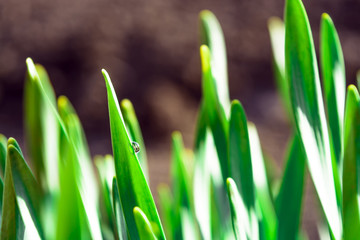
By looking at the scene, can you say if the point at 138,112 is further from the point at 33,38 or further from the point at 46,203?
the point at 46,203

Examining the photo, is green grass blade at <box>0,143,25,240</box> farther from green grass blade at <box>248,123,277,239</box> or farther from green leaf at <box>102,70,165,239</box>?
green grass blade at <box>248,123,277,239</box>

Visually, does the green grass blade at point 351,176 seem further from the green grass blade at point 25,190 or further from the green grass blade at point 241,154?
the green grass blade at point 25,190

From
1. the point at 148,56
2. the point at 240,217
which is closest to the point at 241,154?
the point at 240,217

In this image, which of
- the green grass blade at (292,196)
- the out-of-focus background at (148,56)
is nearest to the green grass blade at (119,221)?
the green grass blade at (292,196)

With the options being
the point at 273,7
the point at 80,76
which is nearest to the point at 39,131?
the point at 80,76

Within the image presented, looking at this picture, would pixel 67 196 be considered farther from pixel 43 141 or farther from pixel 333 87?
pixel 333 87

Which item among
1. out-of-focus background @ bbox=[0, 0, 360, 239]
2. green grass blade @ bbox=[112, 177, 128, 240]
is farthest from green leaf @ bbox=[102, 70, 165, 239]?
out-of-focus background @ bbox=[0, 0, 360, 239]

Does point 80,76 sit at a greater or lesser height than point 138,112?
greater
